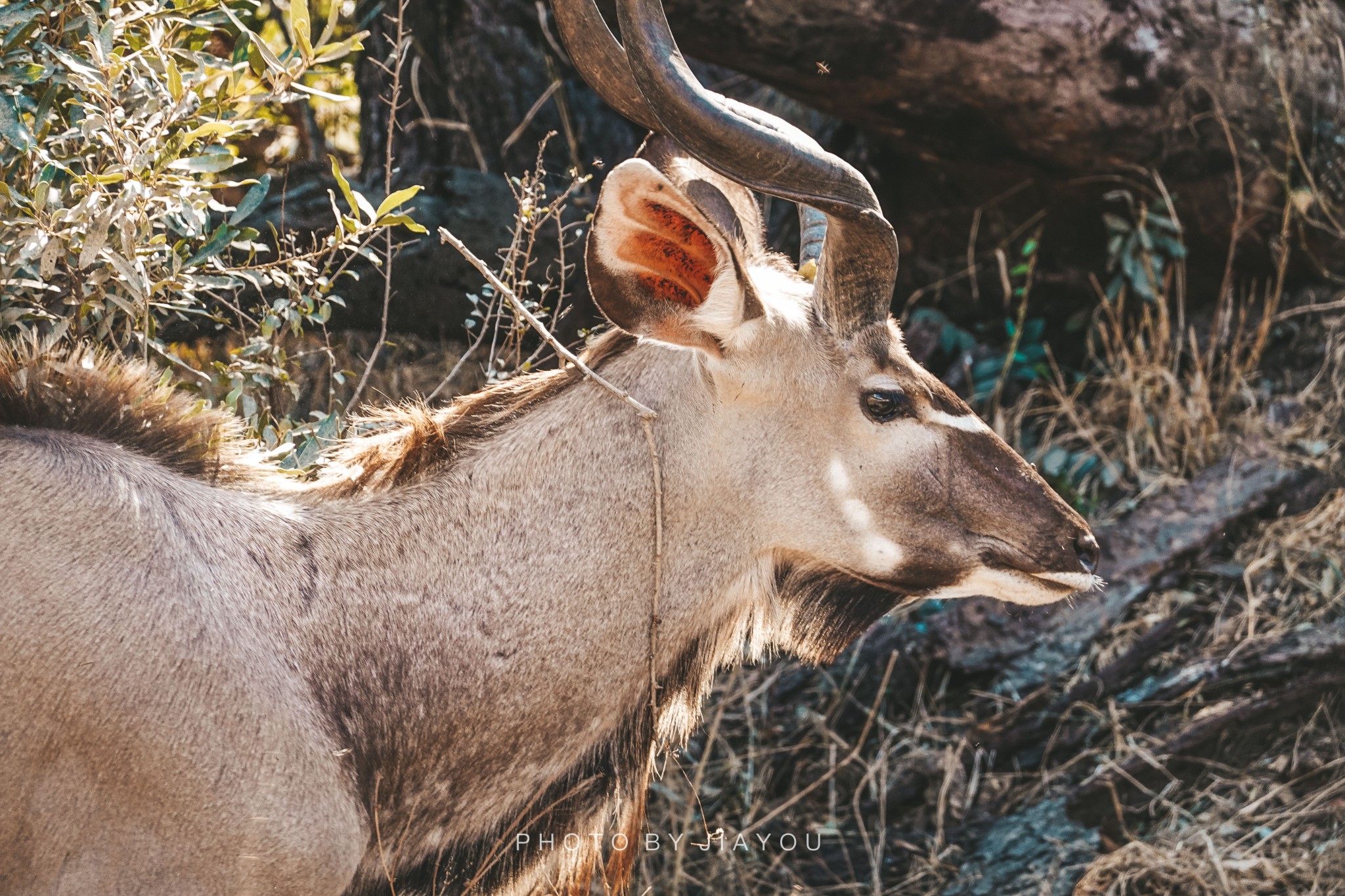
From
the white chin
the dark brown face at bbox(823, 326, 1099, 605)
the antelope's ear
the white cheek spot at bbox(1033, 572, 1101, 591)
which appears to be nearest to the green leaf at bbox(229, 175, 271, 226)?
the antelope's ear

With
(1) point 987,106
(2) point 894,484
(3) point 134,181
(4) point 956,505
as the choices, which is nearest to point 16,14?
(3) point 134,181

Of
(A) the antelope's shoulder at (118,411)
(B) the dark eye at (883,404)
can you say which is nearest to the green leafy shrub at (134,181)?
(A) the antelope's shoulder at (118,411)

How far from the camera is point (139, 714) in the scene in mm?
2375

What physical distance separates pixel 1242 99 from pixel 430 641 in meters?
4.75

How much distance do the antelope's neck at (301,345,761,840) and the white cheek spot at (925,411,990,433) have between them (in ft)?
1.74

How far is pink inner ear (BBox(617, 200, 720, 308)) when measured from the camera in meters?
2.86

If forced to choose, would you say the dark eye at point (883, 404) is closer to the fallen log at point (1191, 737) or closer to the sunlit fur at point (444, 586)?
the sunlit fur at point (444, 586)

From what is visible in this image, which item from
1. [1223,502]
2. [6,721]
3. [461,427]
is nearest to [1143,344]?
[1223,502]

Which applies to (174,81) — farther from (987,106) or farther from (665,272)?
(987,106)

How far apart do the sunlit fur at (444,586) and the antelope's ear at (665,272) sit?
20 millimetres

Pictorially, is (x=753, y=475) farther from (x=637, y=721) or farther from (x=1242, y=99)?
(x=1242, y=99)

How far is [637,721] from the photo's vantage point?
2.95 meters

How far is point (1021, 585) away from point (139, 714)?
196 cm

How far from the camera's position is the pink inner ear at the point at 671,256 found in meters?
2.86
